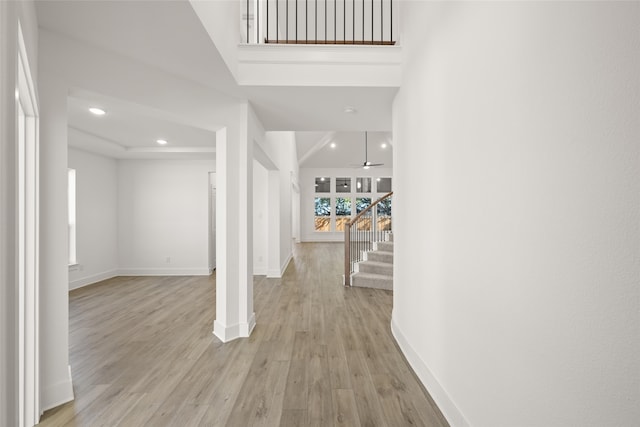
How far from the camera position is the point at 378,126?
3.97m

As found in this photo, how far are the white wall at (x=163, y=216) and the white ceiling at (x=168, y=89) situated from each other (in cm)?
72

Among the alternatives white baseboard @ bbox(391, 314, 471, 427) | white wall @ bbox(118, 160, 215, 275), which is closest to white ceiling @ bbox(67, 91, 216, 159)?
white wall @ bbox(118, 160, 215, 275)

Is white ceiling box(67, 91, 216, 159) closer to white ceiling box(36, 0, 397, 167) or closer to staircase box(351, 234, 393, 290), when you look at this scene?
white ceiling box(36, 0, 397, 167)

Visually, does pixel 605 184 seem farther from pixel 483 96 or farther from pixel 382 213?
pixel 382 213

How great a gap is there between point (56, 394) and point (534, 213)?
2897 mm

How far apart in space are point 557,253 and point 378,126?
327 cm

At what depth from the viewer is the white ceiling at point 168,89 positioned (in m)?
1.74

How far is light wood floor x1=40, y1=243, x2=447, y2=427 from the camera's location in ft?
6.08

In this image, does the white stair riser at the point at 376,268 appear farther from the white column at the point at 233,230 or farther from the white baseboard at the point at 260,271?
the white column at the point at 233,230

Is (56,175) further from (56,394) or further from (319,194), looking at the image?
(319,194)

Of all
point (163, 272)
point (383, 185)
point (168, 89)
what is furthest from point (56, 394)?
point (383, 185)

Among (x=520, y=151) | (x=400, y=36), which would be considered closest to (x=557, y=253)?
(x=520, y=151)

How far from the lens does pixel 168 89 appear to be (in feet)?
8.44

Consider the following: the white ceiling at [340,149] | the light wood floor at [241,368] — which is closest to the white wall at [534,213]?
the light wood floor at [241,368]
